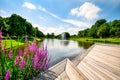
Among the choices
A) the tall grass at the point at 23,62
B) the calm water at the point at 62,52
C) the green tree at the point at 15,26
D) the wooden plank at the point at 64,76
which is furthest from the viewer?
the green tree at the point at 15,26

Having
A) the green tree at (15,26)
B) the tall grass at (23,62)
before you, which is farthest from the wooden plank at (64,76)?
the green tree at (15,26)

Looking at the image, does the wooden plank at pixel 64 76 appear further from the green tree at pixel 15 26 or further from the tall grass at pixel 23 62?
the green tree at pixel 15 26

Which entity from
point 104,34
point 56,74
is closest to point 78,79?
point 56,74

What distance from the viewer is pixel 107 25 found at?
2694 inches

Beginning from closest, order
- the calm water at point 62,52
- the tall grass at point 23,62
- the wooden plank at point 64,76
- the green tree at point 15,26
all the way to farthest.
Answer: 1. the tall grass at point 23,62
2. the wooden plank at point 64,76
3. the calm water at point 62,52
4. the green tree at point 15,26

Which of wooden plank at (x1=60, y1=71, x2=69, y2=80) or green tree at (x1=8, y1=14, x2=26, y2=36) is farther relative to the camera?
green tree at (x1=8, y1=14, x2=26, y2=36)

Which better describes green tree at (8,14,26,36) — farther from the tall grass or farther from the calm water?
the tall grass

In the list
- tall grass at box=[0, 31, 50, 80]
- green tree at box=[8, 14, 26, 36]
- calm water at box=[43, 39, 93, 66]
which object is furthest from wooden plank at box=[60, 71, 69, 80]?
green tree at box=[8, 14, 26, 36]

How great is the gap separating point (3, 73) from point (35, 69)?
1265mm

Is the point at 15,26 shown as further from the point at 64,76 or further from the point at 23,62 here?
the point at 23,62

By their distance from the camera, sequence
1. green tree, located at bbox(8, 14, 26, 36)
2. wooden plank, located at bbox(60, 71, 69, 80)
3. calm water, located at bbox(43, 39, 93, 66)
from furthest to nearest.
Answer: green tree, located at bbox(8, 14, 26, 36)
calm water, located at bbox(43, 39, 93, 66)
wooden plank, located at bbox(60, 71, 69, 80)

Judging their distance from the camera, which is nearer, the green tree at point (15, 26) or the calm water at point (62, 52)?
the calm water at point (62, 52)

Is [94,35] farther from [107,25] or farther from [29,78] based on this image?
[29,78]

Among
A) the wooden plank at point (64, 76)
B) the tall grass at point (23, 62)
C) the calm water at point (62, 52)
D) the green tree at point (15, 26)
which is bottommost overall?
the calm water at point (62, 52)
